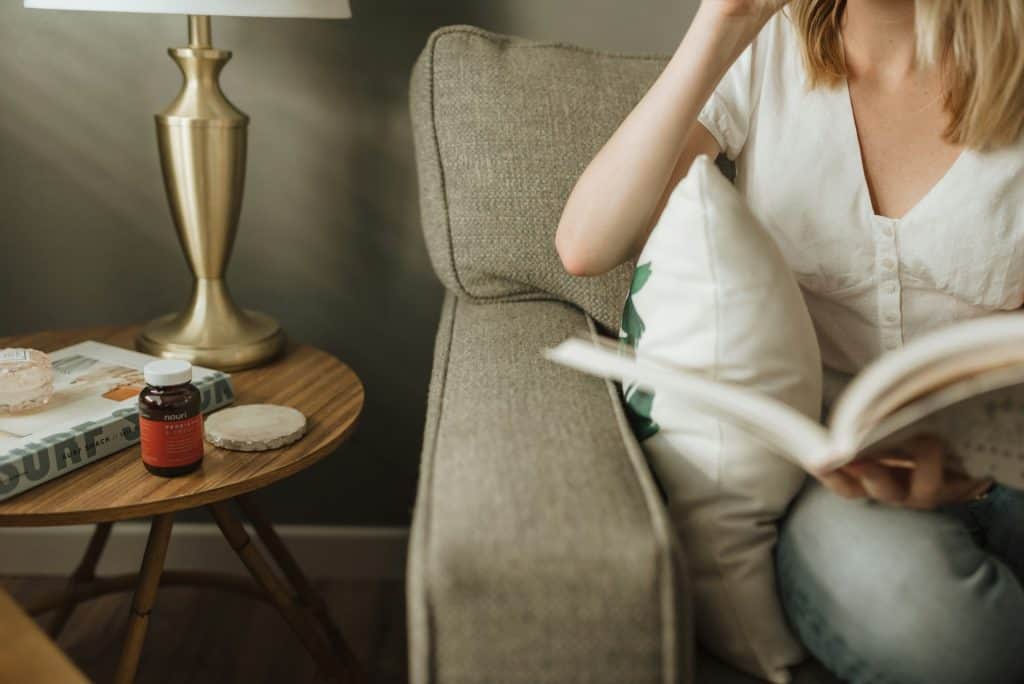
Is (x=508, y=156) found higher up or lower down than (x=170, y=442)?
higher up

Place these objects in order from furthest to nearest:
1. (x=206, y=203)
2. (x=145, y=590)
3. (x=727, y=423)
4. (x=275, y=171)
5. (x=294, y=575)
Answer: (x=275, y=171), (x=294, y=575), (x=206, y=203), (x=145, y=590), (x=727, y=423)

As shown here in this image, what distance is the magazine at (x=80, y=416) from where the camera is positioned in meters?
0.86

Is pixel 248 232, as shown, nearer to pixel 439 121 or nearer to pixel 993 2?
pixel 439 121

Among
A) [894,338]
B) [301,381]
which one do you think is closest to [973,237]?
[894,338]

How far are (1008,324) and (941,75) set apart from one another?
0.47 meters

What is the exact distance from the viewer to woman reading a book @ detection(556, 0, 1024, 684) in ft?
2.88

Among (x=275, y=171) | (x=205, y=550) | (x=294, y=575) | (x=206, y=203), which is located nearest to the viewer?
(x=206, y=203)

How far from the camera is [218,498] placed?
89 cm

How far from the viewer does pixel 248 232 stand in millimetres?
1462

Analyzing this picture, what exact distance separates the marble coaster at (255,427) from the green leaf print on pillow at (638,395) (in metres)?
0.37

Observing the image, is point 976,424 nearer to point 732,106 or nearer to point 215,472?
point 732,106

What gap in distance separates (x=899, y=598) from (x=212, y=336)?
0.84 meters

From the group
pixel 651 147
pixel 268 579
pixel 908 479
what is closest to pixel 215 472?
pixel 268 579

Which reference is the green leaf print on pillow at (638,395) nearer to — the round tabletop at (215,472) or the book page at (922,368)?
the book page at (922,368)
